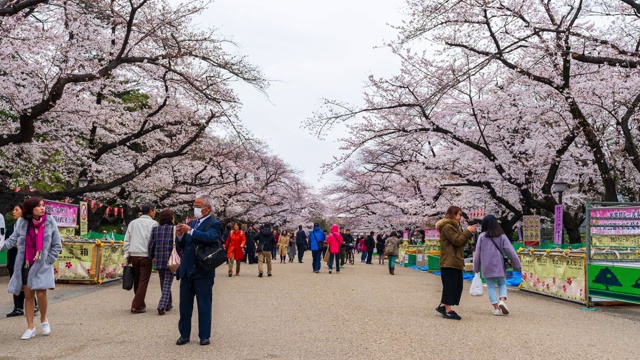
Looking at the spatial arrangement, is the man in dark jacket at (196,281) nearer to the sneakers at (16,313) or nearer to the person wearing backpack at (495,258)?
the sneakers at (16,313)

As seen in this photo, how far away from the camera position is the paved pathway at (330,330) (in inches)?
224

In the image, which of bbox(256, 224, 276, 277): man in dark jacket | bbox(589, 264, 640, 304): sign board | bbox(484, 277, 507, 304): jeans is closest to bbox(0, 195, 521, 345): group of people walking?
bbox(484, 277, 507, 304): jeans

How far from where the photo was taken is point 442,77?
59.2 feet

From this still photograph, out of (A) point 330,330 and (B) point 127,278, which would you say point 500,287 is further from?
(B) point 127,278

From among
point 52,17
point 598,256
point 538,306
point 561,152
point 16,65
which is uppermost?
point 52,17

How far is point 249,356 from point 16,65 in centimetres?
1316

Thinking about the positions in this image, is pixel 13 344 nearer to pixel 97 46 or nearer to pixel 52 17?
pixel 52 17

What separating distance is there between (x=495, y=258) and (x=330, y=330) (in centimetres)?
321

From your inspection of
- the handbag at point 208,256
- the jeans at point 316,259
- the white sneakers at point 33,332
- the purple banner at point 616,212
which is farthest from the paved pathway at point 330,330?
the jeans at point 316,259

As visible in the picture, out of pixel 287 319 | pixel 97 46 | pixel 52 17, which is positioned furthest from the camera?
pixel 97 46

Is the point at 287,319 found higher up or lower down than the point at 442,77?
lower down

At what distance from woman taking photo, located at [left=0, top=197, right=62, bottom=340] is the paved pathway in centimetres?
41

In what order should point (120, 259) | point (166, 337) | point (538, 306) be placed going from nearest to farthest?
point (166, 337) < point (538, 306) < point (120, 259)

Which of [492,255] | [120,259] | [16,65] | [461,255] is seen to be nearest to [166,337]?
[461,255]
